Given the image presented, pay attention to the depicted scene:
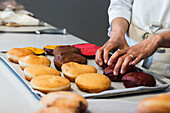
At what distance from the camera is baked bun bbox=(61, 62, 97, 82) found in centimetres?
104

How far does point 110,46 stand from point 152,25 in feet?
1.05

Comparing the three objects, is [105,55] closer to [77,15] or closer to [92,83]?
[92,83]

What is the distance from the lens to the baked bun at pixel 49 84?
0.87 m

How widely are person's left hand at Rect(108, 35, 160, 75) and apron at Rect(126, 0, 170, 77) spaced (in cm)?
29

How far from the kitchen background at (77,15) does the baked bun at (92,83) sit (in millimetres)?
3298

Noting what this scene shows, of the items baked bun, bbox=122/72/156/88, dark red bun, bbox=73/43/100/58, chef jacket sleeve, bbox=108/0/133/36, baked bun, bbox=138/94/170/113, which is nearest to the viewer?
baked bun, bbox=138/94/170/113

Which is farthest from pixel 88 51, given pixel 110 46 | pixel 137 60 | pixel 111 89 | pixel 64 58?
pixel 111 89

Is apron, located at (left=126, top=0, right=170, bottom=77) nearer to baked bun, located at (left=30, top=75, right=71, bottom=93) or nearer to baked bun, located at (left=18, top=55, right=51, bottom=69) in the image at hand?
baked bun, located at (left=18, top=55, right=51, bottom=69)

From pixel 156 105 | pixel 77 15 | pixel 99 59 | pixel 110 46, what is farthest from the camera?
pixel 77 15

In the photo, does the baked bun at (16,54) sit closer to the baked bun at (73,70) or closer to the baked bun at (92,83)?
the baked bun at (73,70)

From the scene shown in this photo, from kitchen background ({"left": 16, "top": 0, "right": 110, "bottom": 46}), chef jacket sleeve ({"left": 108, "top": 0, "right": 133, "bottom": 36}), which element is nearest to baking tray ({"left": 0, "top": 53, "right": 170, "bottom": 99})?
chef jacket sleeve ({"left": 108, "top": 0, "right": 133, "bottom": 36})

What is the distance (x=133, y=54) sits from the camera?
1160 millimetres

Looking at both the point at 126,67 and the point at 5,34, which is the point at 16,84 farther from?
the point at 5,34

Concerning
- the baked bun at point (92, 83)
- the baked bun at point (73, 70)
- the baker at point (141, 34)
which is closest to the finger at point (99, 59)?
the baker at point (141, 34)
